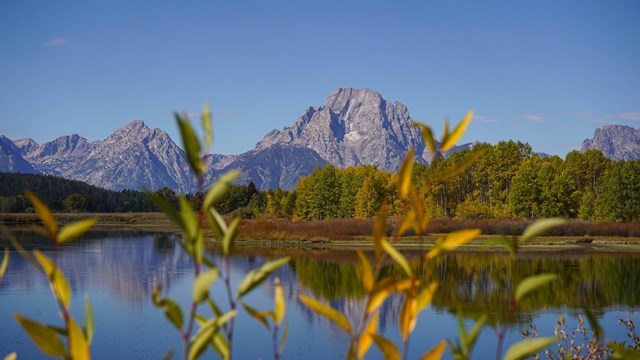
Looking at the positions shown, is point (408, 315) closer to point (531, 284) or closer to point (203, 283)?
point (531, 284)

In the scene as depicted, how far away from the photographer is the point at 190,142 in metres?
1.23

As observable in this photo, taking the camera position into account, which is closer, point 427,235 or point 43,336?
point 43,336

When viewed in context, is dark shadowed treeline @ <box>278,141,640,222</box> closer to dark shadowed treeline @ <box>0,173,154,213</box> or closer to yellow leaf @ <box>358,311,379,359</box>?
yellow leaf @ <box>358,311,379,359</box>

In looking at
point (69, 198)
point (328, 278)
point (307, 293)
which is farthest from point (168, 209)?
point (69, 198)

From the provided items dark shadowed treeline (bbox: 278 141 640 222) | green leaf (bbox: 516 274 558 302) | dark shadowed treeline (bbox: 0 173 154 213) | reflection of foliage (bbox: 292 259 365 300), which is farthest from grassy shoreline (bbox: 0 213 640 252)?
dark shadowed treeline (bbox: 0 173 154 213)

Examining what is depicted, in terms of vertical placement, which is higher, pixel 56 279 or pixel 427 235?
pixel 56 279

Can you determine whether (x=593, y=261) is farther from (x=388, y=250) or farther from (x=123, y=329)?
(x=388, y=250)

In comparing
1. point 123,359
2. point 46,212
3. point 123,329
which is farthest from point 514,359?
point 123,329

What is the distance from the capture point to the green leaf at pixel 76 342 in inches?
52.4

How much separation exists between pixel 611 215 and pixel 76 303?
58.9 meters

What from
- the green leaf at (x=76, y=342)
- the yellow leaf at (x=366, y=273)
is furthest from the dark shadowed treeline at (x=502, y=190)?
the green leaf at (x=76, y=342)

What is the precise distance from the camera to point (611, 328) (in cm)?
2158

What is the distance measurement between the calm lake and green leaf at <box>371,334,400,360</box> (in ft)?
39.9

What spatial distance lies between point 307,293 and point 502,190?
215ft
